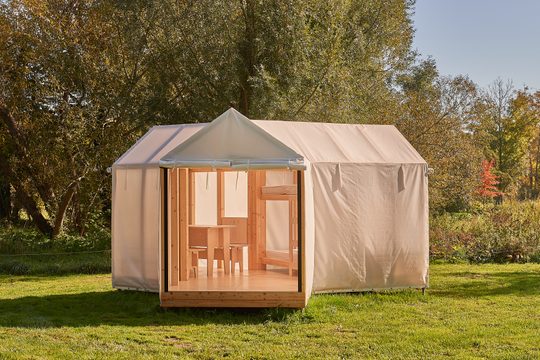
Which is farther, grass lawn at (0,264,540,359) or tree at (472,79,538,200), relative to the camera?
tree at (472,79,538,200)

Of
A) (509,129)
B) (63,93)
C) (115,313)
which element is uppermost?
(509,129)

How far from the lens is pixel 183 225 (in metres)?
10.0

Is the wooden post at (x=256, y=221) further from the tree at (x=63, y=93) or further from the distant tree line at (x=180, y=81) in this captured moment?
the tree at (x=63, y=93)

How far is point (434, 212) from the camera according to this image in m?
19.1

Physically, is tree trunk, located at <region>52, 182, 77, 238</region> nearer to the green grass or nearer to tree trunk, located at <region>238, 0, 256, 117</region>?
the green grass

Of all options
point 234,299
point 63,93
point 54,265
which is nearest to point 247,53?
point 63,93

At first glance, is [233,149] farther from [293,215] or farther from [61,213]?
[61,213]

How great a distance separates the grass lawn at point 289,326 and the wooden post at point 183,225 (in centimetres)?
60

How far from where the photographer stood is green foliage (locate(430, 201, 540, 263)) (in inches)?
598

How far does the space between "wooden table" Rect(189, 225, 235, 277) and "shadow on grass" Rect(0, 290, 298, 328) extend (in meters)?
0.97

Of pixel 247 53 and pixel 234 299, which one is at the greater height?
pixel 247 53

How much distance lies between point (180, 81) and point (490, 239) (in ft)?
23.4

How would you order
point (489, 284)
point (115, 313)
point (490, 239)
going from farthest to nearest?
1. point (490, 239)
2. point (489, 284)
3. point (115, 313)

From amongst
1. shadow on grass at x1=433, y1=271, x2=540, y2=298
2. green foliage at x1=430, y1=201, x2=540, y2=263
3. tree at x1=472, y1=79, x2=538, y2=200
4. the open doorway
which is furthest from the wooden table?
tree at x1=472, y1=79, x2=538, y2=200
